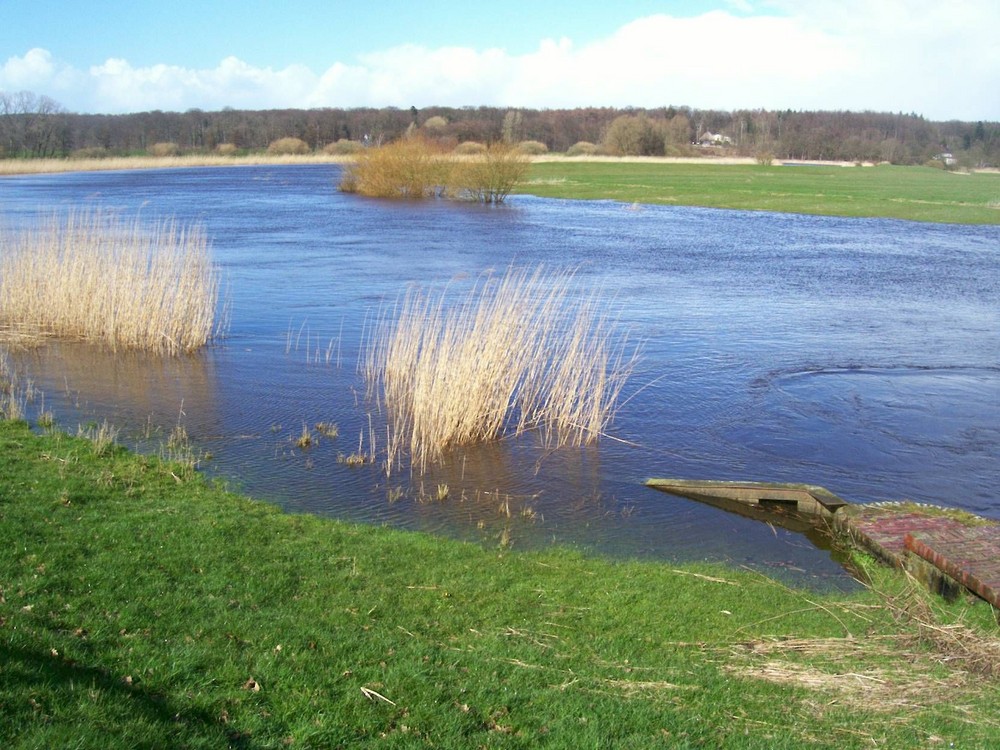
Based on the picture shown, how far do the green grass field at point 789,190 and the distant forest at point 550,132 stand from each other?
27.1 metres

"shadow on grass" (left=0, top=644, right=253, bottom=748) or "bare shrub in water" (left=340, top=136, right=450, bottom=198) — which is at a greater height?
"bare shrub in water" (left=340, top=136, right=450, bottom=198)

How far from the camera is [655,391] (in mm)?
14562

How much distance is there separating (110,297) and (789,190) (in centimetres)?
4875

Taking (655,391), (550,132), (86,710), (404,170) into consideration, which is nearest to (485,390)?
(655,391)

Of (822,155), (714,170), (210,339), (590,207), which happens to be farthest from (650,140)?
(210,339)

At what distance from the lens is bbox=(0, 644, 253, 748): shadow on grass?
13.8 feet

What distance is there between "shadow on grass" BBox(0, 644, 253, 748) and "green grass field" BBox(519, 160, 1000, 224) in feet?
142

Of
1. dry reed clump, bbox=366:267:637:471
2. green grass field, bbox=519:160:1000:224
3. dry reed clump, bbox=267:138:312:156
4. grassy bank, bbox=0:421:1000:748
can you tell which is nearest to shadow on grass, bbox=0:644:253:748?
grassy bank, bbox=0:421:1000:748

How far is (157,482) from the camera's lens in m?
9.37

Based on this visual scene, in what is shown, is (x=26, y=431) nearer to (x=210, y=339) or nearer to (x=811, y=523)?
(x=210, y=339)

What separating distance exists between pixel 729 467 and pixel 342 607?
6.25 m

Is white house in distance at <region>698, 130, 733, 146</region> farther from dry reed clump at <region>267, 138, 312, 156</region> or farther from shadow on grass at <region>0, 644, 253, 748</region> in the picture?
shadow on grass at <region>0, 644, 253, 748</region>

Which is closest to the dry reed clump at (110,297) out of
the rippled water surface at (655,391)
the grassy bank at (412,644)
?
the rippled water surface at (655,391)

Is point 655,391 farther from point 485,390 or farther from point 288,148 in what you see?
point 288,148
